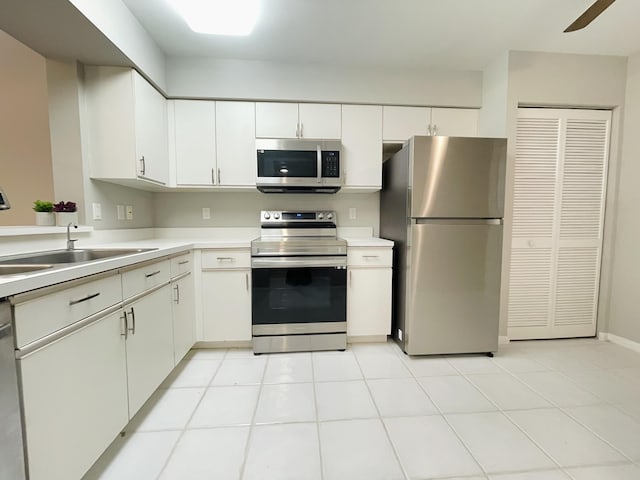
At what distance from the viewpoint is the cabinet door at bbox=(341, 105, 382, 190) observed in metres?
A: 2.42

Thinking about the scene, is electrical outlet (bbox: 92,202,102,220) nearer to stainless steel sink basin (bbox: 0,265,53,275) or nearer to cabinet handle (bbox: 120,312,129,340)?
stainless steel sink basin (bbox: 0,265,53,275)

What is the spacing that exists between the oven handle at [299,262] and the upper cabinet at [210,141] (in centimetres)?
77

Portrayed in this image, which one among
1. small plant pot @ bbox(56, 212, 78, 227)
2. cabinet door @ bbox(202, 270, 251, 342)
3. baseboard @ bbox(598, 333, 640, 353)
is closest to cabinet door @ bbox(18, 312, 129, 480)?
small plant pot @ bbox(56, 212, 78, 227)

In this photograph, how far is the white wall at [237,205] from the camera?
2.62 metres

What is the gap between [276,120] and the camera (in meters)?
2.36

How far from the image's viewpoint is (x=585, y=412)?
152cm

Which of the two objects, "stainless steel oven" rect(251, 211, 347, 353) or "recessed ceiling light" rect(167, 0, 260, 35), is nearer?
"recessed ceiling light" rect(167, 0, 260, 35)

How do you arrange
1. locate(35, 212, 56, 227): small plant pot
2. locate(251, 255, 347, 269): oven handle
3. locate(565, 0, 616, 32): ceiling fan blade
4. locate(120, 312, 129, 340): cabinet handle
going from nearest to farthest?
1. locate(120, 312, 129, 340): cabinet handle
2. locate(565, 0, 616, 32): ceiling fan blade
3. locate(35, 212, 56, 227): small plant pot
4. locate(251, 255, 347, 269): oven handle

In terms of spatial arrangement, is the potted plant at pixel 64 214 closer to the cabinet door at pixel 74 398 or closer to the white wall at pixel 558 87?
the cabinet door at pixel 74 398

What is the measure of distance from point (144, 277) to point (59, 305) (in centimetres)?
52

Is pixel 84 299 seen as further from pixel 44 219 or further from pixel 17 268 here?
pixel 44 219

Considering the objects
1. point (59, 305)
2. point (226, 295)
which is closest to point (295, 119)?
point (226, 295)

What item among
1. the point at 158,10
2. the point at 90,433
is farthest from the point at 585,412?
the point at 158,10

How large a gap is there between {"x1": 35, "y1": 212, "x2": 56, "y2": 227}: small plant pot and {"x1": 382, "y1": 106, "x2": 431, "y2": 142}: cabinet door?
2.44 meters
